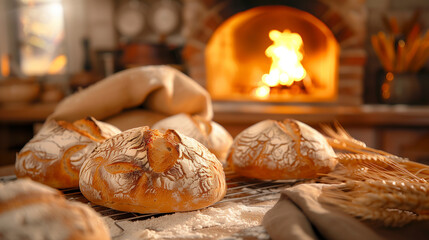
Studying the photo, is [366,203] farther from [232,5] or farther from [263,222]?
[232,5]

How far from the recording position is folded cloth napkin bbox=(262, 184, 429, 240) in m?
0.59

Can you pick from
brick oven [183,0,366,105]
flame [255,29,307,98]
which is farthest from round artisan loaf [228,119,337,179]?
flame [255,29,307,98]

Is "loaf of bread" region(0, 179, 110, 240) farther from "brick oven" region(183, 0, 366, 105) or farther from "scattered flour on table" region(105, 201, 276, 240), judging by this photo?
"brick oven" region(183, 0, 366, 105)

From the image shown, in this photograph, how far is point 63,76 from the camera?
430cm

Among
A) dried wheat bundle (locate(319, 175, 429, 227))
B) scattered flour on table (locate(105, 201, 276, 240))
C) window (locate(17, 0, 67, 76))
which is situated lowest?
scattered flour on table (locate(105, 201, 276, 240))

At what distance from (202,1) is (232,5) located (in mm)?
256

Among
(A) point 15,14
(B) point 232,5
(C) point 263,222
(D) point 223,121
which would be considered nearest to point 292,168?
(C) point 263,222

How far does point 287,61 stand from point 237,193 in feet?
7.56

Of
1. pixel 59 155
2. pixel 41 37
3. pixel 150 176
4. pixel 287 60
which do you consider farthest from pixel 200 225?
pixel 41 37

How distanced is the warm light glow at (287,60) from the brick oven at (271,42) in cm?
4

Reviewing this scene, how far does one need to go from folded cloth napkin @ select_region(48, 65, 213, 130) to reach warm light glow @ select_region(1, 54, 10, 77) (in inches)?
141

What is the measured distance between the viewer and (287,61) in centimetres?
307

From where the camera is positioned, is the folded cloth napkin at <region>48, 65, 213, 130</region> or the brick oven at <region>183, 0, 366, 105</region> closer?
the folded cloth napkin at <region>48, 65, 213, 130</region>

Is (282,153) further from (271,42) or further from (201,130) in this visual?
(271,42)
